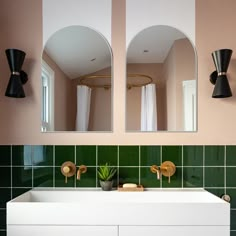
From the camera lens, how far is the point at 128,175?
202cm

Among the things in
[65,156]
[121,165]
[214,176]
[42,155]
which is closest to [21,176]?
[42,155]

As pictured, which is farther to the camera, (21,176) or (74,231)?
(21,176)

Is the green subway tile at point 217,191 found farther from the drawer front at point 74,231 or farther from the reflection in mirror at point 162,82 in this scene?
the drawer front at point 74,231

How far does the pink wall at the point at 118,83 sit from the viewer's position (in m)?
2.02

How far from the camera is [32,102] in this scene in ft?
6.66

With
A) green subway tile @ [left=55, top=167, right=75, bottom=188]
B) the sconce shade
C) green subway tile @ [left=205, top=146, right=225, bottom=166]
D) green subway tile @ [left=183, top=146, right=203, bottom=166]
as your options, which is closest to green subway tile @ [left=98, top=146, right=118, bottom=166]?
green subway tile @ [left=55, top=167, right=75, bottom=188]

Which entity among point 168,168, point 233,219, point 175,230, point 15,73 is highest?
point 15,73

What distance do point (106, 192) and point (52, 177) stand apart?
1.32ft

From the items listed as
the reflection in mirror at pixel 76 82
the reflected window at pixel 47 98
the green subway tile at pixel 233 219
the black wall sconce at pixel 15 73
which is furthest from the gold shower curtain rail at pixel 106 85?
the green subway tile at pixel 233 219

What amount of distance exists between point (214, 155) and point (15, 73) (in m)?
1.47

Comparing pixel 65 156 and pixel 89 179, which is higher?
pixel 65 156

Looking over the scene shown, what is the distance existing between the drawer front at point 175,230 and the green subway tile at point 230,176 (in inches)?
20.7

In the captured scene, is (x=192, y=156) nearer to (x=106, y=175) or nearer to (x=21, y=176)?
(x=106, y=175)

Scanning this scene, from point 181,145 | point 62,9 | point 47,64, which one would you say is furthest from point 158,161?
point 62,9
